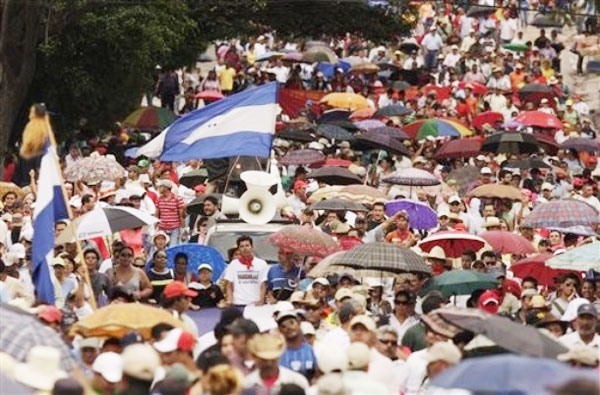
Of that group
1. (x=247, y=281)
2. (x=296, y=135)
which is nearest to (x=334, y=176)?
(x=296, y=135)

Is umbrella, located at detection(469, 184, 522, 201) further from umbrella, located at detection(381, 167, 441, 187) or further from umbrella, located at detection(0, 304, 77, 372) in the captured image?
umbrella, located at detection(0, 304, 77, 372)

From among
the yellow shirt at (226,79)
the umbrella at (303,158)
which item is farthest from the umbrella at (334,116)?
the umbrella at (303,158)

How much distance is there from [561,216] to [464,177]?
7.55 m

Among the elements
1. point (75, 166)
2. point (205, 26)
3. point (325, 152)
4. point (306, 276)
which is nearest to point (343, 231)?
point (306, 276)

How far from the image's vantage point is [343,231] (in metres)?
24.1

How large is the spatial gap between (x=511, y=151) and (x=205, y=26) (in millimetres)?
7961

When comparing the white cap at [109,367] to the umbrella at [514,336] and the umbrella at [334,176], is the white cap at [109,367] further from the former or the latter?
the umbrella at [334,176]

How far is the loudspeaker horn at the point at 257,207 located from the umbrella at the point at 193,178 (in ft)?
19.0

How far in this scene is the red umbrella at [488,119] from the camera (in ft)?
134

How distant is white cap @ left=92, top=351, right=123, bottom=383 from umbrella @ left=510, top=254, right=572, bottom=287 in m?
7.70

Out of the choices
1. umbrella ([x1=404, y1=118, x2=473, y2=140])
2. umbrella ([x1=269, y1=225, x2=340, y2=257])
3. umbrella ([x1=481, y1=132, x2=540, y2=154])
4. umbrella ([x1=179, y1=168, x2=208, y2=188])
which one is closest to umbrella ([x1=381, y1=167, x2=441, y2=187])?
umbrella ([x1=179, y1=168, x2=208, y2=188])

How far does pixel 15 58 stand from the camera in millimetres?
32344

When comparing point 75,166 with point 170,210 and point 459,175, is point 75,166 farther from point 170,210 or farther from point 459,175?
point 459,175

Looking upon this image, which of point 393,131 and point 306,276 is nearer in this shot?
point 306,276
